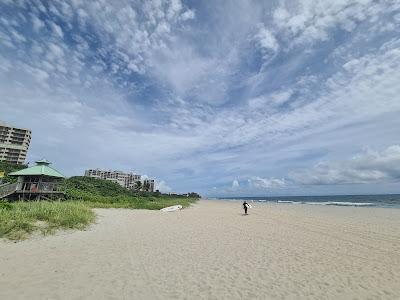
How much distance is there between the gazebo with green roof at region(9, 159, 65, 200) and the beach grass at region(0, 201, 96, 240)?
14.6 meters

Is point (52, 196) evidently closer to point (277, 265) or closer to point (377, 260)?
point (277, 265)

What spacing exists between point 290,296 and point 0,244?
10328 mm

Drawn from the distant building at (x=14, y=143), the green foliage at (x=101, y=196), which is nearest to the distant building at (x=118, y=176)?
the distant building at (x=14, y=143)

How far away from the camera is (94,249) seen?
34.8ft

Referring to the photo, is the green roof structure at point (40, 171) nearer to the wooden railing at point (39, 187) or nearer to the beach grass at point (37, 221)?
the wooden railing at point (39, 187)

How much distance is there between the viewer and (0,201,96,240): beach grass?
1141cm

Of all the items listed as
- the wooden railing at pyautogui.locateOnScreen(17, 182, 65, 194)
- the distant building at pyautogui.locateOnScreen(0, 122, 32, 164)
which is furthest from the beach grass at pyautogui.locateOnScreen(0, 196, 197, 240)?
the distant building at pyautogui.locateOnScreen(0, 122, 32, 164)

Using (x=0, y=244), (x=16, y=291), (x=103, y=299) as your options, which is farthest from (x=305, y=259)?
(x=0, y=244)

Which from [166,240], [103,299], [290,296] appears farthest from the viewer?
[166,240]

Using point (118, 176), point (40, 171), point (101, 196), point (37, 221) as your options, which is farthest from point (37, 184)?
point (118, 176)

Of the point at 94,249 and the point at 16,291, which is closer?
the point at 16,291

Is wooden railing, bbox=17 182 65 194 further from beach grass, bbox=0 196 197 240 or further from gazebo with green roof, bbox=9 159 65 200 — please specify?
beach grass, bbox=0 196 197 240

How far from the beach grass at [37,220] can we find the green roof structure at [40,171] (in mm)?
14929

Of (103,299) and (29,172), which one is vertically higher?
(29,172)
